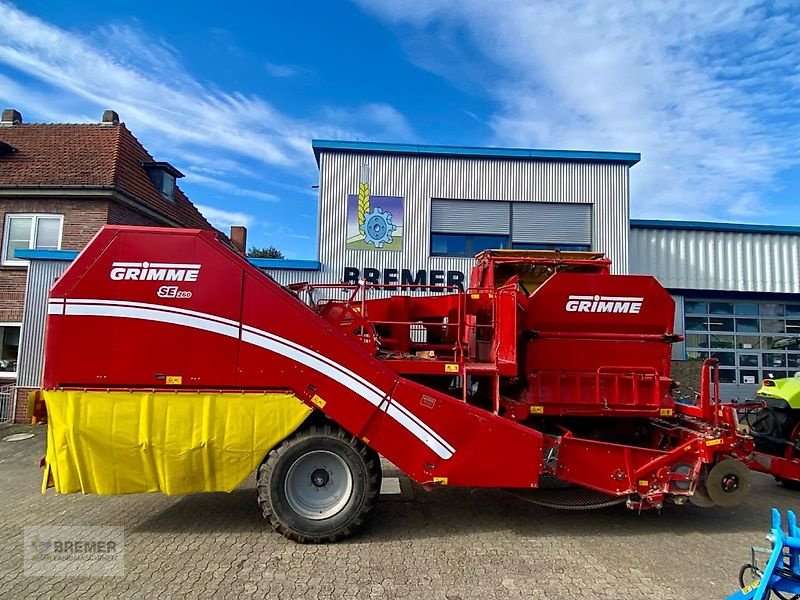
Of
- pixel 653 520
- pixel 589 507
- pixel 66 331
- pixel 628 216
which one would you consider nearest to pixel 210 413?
pixel 66 331

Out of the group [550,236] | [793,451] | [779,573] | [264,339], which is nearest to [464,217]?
[550,236]

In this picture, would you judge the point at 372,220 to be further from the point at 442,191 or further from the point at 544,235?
the point at 544,235

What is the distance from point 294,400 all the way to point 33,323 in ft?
31.5

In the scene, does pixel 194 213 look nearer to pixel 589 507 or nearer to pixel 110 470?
pixel 110 470

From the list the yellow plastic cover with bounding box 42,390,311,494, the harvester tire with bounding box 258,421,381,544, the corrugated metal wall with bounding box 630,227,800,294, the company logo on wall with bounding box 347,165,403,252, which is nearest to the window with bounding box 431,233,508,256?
the company logo on wall with bounding box 347,165,403,252

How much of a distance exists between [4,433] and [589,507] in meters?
11.1

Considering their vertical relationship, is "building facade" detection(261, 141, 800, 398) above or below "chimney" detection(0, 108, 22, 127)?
below

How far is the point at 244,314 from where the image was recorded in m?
4.69

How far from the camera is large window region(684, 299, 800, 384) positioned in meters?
13.6

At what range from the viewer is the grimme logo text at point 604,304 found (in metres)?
5.32

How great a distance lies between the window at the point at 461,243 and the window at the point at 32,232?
9663 mm

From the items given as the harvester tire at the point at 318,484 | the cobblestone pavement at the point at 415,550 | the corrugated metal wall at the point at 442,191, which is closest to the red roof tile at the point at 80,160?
the corrugated metal wall at the point at 442,191

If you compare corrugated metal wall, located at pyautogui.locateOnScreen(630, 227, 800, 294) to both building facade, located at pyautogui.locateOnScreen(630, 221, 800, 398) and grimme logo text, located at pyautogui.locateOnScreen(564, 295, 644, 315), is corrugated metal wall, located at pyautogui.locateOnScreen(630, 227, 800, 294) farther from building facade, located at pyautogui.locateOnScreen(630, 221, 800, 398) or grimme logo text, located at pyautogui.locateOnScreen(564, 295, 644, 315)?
grimme logo text, located at pyautogui.locateOnScreen(564, 295, 644, 315)

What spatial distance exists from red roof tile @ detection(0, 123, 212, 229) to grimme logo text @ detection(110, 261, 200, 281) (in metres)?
10.1
